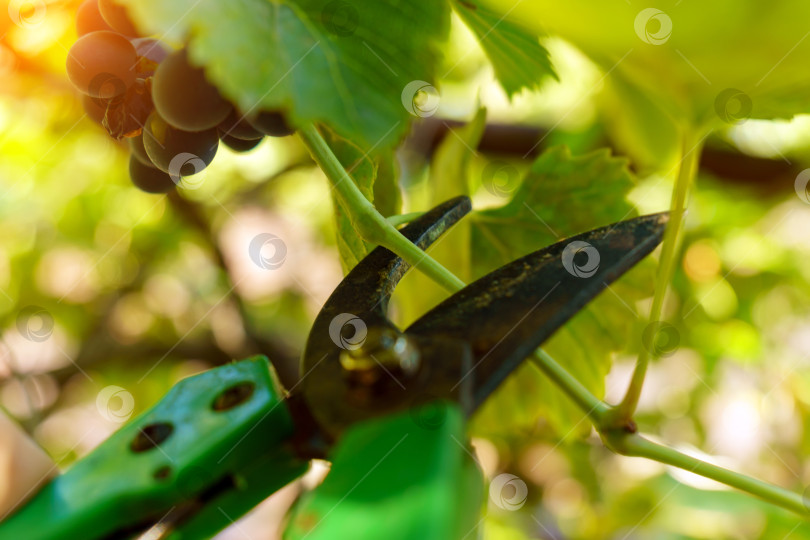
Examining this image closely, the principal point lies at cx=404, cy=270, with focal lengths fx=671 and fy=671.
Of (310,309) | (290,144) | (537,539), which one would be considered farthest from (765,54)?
(310,309)

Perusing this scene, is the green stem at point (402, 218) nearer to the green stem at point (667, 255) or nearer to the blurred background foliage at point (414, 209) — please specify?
the green stem at point (667, 255)

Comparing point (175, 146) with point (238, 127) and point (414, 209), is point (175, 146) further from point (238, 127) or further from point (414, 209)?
point (414, 209)

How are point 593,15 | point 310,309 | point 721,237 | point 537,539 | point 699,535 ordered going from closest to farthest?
point 593,15 → point 699,535 → point 537,539 → point 721,237 → point 310,309

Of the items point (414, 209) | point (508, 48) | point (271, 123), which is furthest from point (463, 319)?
point (414, 209)

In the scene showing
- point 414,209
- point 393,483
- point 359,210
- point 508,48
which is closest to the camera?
point 393,483

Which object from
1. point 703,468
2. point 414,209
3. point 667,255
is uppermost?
point 414,209

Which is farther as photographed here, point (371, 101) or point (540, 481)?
point (540, 481)

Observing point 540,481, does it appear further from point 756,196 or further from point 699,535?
point 756,196

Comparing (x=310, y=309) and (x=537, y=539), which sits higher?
(x=310, y=309)
